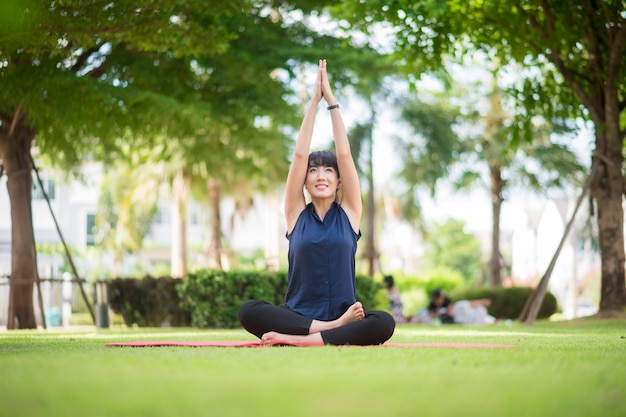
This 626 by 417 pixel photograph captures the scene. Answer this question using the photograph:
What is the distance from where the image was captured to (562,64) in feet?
51.1

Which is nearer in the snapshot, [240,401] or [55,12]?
[240,401]

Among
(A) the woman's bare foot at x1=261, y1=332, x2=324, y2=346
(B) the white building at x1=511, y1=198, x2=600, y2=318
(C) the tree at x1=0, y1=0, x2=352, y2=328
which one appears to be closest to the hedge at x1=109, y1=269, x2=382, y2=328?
(C) the tree at x1=0, y1=0, x2=352, y2=328

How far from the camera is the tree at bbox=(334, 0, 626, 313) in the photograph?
49.6 feet

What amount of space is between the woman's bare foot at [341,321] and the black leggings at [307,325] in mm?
38

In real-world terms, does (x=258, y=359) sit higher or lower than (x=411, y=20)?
lower

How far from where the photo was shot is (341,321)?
693 cm

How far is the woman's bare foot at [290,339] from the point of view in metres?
6.79

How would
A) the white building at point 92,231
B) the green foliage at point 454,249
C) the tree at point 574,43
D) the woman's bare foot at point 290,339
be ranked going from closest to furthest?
the woman's bare foot at point 290,339 < the tree at point 574,43 < the white building at point 92,231 < the green foliage at point 454,249

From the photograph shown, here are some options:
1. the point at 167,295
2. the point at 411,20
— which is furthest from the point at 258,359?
the point at 167,295

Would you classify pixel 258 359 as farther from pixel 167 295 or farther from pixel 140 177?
pixel 140 177

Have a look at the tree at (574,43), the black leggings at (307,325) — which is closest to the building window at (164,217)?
the tree at (574,43)

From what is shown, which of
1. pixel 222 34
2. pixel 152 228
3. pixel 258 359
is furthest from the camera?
pixel 152 228

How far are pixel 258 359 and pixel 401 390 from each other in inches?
67.0

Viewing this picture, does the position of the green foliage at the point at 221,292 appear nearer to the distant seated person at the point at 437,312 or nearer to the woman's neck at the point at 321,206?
the distant seated person at the point at 437,312
